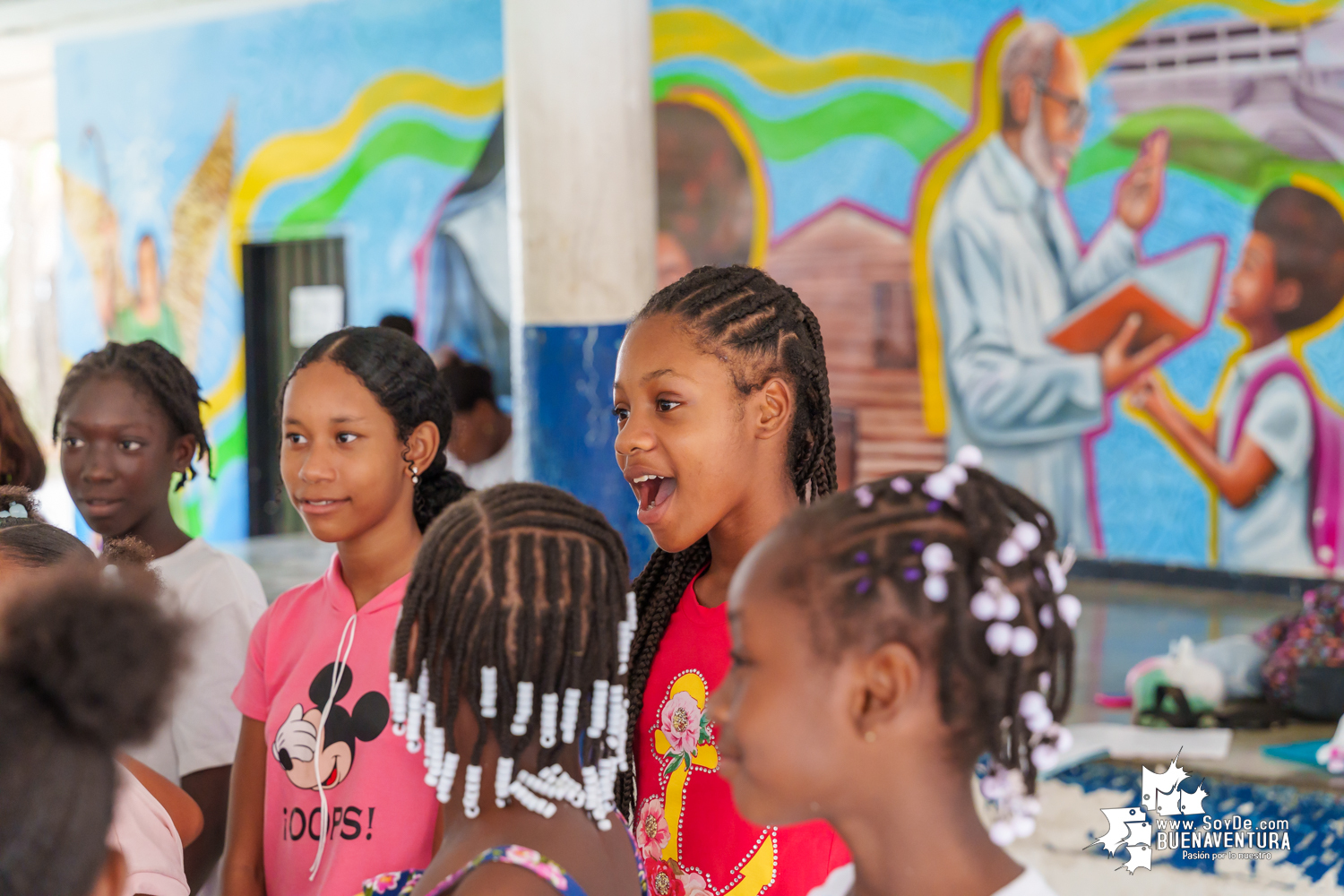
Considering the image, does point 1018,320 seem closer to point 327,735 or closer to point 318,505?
point 318,505

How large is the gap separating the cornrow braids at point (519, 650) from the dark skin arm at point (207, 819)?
91 centimetres

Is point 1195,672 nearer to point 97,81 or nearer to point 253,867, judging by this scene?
point 253,867

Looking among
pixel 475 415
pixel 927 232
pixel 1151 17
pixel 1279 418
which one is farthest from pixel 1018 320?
pixel 475 415

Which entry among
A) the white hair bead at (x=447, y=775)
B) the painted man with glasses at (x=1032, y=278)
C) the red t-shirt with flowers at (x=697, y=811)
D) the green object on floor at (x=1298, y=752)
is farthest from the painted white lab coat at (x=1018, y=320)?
the white hair bead at (x=447, y=775)

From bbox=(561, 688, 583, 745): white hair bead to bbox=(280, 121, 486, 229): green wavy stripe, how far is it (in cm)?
732

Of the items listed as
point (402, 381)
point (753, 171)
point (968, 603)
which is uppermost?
point (753, 171)

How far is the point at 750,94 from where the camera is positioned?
24.5 feet

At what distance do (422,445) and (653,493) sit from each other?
1.72ft

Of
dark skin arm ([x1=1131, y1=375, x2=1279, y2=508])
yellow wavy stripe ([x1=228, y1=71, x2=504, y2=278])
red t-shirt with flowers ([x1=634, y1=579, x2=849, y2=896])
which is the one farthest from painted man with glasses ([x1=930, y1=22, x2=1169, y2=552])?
red t-shirt with flowers ([x1=634, y1=579, x2=849, y2=896])

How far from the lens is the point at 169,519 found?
241cm

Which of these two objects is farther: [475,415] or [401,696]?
[475,415]

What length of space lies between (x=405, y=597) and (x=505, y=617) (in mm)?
132

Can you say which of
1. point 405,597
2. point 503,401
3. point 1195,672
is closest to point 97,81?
point 503,401

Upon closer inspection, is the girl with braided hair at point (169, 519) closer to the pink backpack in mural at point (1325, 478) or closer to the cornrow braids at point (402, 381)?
the cornrow braids at point (402, 381)
